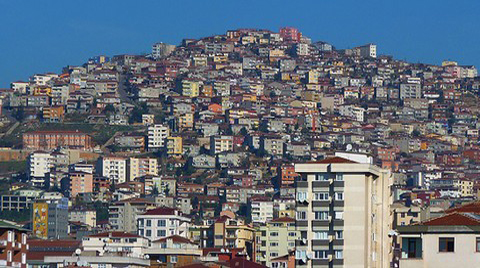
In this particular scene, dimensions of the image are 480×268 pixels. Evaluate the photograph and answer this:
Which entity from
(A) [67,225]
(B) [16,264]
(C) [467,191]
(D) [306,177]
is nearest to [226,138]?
(C) [467,191]

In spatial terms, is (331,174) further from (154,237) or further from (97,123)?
(97,123)

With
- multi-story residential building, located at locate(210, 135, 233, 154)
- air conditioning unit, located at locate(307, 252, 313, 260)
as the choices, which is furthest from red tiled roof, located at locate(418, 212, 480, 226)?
multi-story residential building, located at locate(210, 135, 233, 154)

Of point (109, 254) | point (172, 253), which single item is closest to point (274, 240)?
point (172, 253)

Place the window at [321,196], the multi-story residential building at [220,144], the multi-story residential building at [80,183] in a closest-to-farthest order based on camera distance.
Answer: the window at [321,196]
the multi-story residential building at [80,183]
the multi-story residential building at [220,144]

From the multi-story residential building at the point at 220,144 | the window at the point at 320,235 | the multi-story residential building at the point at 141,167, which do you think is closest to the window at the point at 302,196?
the window at the point at 320,235

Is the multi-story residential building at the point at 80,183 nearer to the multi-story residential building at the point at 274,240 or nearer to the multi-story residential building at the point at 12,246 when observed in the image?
the multi-story residential building at the point at 274,240

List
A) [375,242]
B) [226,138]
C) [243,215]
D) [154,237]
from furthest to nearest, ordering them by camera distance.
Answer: [226,138]
[243,215]
[154,237]
[375,242]

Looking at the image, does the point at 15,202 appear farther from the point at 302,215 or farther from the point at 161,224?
the point at 302,215
